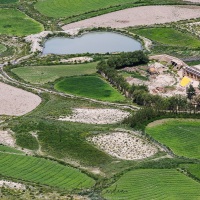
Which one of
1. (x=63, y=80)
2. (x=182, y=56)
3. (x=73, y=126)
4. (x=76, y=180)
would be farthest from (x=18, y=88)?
(x=76, y=180)

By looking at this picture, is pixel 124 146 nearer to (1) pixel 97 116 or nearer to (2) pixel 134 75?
(1) pixel 97 116

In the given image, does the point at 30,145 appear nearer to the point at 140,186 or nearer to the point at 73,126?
the point at 73,126

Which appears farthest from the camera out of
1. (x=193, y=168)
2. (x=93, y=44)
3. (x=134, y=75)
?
(x=93, y=44)

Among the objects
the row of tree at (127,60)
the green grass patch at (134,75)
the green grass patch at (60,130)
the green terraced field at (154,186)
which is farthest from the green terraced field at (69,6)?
the green terraced field at (154,186)

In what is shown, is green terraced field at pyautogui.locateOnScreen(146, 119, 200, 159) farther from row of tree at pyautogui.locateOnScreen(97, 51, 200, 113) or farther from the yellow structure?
the yellow structure

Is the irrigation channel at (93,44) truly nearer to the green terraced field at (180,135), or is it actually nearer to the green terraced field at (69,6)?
the green terraced field at (69,6)

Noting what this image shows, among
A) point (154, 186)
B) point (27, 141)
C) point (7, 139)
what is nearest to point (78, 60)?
point (7, 139)

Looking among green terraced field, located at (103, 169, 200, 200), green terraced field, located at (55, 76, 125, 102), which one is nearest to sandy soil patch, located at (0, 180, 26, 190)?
green terraced field, located at (103, 169, 200, 200)
